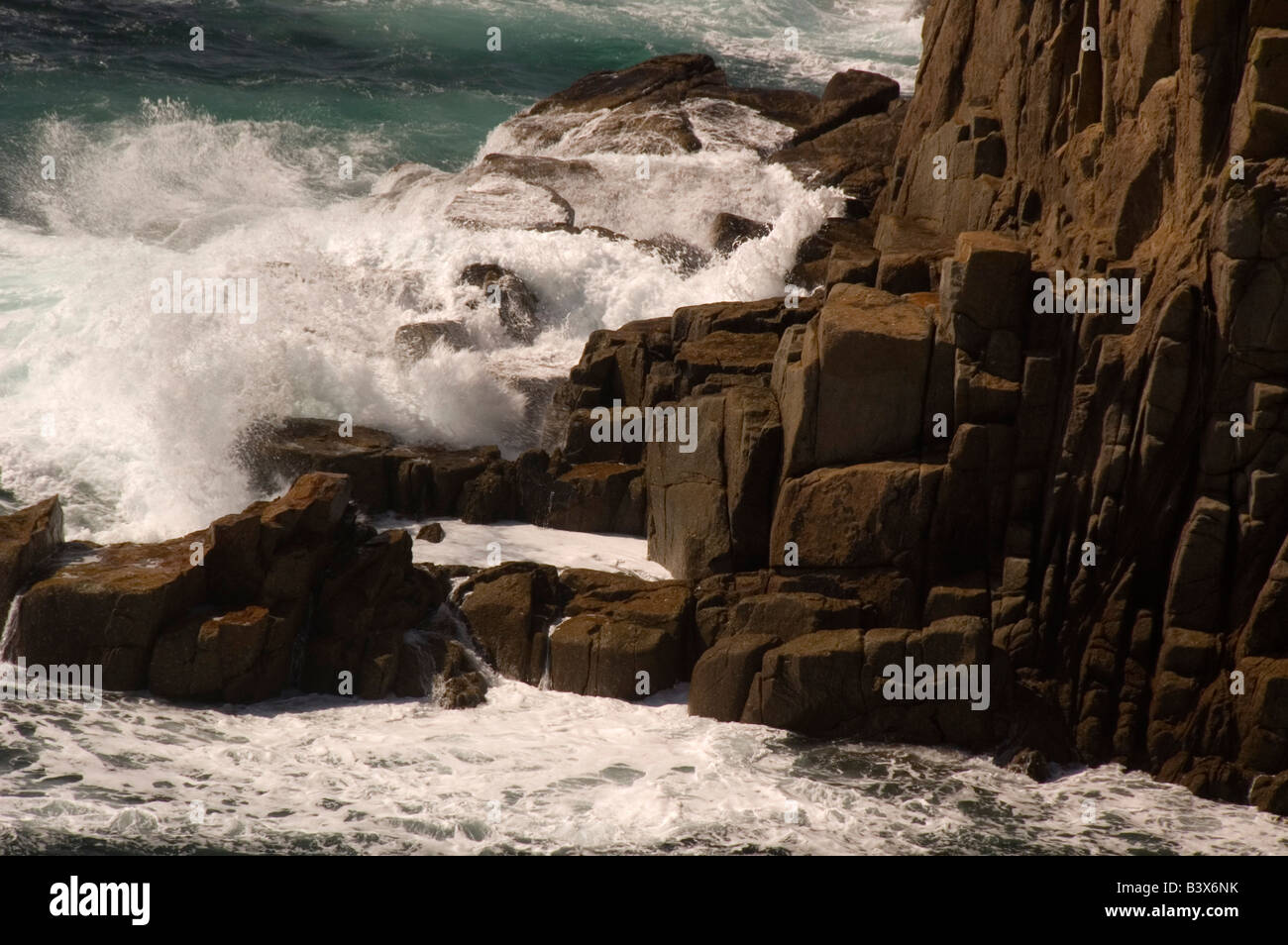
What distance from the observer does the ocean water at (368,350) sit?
16297 millimetres

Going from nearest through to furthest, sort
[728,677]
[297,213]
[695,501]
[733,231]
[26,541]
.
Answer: [728,677] → [26,541] → [695,501] → [733,231] → [297,213]

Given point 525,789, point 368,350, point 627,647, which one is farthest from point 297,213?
point 525,789

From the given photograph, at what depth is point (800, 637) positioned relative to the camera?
1853 centimetres

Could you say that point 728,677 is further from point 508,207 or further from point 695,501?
point 508,207

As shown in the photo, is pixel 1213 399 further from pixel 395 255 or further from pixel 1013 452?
pixel 395 255

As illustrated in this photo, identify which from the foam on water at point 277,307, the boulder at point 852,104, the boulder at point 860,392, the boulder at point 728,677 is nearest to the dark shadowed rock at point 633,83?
the foam on water at point 277,307

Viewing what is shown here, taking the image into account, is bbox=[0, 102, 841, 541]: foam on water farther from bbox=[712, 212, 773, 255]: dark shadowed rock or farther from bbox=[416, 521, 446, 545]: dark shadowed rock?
bbox=[416, 521, 446, 545]: dark shadowed rock

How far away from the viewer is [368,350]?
2673 centimetres

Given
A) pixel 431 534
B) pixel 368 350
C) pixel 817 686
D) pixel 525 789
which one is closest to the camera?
pixel 525 789

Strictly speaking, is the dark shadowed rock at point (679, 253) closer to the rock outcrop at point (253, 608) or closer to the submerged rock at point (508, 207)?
the submerged rock at point (508, 207)
